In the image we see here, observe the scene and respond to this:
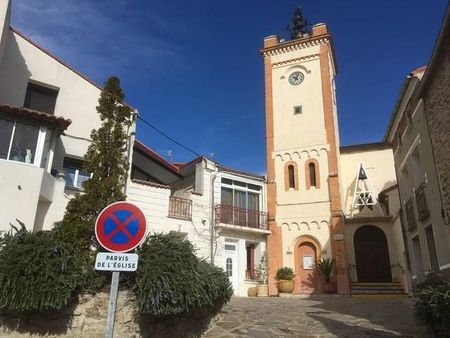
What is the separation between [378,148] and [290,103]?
6.39 m

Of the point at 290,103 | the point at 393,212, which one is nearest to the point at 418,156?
the point at 393,212

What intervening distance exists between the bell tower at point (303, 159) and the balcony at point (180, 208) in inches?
229

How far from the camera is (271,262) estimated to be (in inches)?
897

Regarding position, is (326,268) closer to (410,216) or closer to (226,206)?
(226,206)

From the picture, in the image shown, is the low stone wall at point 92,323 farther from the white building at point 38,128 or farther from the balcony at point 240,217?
the balcony at point 240,217

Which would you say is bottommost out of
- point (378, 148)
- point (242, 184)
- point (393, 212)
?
point (393, 212)

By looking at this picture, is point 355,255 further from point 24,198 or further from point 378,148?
point 24,198

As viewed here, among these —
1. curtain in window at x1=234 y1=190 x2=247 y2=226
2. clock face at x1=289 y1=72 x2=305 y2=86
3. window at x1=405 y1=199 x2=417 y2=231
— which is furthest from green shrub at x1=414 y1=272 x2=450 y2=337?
clock face at x1=289 y1=72 x2=305 y2=86

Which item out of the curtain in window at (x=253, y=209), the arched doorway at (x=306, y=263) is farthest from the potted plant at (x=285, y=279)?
the curtain in window at (x=253, y=209)

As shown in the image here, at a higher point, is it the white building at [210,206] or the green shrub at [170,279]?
the white building at [210,206]

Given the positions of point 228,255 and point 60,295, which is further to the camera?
point 228,255

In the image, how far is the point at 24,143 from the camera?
40.9 feet

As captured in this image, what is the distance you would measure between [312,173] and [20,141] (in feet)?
54.8

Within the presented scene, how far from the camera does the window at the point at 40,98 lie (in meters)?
15.6
